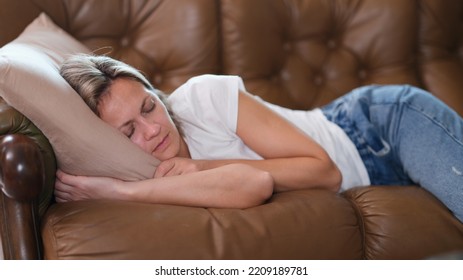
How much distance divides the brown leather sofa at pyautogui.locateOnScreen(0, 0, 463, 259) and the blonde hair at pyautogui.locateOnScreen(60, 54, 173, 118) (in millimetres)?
150

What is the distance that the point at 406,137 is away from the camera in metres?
1.42

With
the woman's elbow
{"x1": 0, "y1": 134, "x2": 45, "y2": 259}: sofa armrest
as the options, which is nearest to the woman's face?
{"x1": 0, "y1": 134, "x2": 45, "y2": 259}: sofa armrest

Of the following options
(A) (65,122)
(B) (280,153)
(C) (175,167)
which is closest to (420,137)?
(B) (280,153)

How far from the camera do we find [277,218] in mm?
1120

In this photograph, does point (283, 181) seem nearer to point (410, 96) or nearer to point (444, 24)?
point (410, 96)

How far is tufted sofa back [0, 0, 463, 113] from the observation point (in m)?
1.72

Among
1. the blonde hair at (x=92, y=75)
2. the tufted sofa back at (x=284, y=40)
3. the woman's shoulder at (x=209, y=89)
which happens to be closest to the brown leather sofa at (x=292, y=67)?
the tufted sofa back at (x=284, y=40)

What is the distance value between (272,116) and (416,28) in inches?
31.2

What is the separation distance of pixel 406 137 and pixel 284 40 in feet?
1.93

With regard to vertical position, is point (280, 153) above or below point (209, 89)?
below

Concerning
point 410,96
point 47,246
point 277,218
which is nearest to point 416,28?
point 410,96

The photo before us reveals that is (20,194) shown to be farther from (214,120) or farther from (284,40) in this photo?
(284,40)

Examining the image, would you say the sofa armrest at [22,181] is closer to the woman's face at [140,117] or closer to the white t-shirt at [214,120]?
the woman's face at [140,117]

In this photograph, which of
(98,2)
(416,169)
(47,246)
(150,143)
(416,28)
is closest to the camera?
(47,246)
